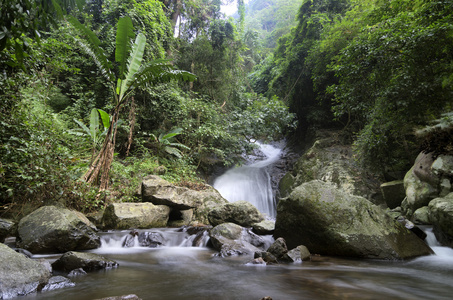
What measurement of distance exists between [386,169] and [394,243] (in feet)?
19.9

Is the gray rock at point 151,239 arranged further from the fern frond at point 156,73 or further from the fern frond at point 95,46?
the fern frond at point 95,46

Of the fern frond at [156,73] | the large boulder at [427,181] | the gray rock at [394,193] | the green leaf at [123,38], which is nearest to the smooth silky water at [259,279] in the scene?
the large boulder at [427,181]

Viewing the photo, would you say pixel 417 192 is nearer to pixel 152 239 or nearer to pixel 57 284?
pixel 152 239

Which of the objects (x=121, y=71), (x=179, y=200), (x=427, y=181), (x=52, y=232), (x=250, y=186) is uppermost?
(x=121, y=71)

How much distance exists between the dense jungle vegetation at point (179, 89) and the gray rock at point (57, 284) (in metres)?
2.70

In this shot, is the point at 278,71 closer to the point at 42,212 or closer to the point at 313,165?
the point at 313,165

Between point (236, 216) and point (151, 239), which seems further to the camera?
point (236, 216)

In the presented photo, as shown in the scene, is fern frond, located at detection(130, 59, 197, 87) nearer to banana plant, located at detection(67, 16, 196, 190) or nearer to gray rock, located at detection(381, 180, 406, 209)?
banana plant, located at detection(67, 16, 196, 190)

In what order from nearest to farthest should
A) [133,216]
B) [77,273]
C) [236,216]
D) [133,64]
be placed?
[77,273] < [133,216] < [236,216] < [133,64]

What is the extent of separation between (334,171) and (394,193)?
3208mm

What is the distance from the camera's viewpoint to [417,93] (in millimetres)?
6312

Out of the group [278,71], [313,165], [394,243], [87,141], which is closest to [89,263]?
[394,243]

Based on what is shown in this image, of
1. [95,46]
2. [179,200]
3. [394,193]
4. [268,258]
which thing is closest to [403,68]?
[394,193]

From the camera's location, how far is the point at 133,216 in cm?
714
